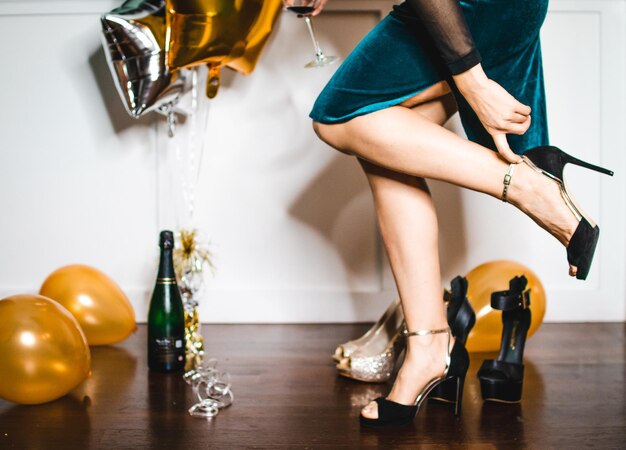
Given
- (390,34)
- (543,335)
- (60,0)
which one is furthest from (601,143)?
(60,0)

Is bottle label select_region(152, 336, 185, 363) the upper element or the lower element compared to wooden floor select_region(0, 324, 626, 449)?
upper

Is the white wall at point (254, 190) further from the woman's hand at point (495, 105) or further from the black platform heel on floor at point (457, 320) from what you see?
the woman's hand at point (495, 105)

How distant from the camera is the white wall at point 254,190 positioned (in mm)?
2125

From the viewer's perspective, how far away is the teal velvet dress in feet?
4.02

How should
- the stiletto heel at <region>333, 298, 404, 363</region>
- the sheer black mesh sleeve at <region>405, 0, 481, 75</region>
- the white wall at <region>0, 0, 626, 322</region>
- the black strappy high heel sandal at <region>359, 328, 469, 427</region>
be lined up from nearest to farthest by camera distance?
the sheer black mesh sleeve at <region>405, 0, 481, 75</region>
the black strappy high heel sandal at <region>359, 328, 469, 427</region>
the stiletto heel at <region>333, 298, 404, 363</region>
the white wall at <region>0, 0, 626, 322</region>

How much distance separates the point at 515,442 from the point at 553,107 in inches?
48.5

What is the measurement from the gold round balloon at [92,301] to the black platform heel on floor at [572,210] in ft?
3.45

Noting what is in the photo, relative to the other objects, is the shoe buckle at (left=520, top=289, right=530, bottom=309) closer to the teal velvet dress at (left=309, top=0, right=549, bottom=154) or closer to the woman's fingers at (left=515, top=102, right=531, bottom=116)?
the teal velvet dress at (left=309, top=0, right=549, bottom=154)

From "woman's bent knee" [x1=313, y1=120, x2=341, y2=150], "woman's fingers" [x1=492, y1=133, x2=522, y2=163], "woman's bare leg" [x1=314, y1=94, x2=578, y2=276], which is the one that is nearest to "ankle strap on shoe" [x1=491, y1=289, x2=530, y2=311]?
"woman's bare leg" [x1=314, y1=94, x2=578, y2=276]

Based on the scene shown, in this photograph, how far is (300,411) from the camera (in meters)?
1.36

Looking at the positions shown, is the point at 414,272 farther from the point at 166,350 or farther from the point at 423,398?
the point at 166,350

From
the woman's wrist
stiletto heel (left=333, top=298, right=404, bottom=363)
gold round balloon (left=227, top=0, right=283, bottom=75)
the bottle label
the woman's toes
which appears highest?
gold round balloon (left=227, top=0, right=283, bottom=75)

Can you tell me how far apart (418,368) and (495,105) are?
0.48 m

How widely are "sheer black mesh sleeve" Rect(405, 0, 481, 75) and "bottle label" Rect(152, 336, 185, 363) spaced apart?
35.2 inches
